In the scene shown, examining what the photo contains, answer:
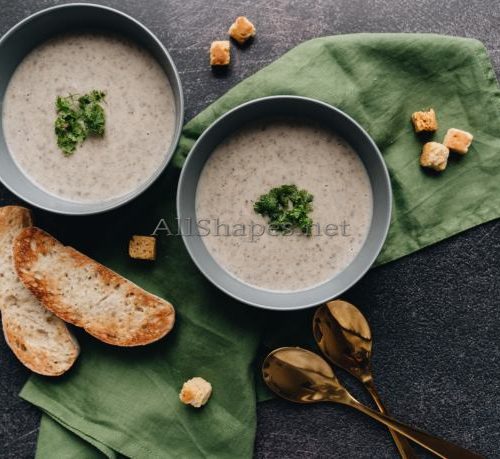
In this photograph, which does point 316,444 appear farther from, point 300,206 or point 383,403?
point 300,206

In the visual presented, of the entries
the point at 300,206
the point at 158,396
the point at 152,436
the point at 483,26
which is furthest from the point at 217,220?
the point at 483,26

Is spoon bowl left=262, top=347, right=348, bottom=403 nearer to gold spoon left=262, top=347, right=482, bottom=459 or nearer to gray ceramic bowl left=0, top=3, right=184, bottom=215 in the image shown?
gold spoon left=262, top=347, right=482, bottom=459

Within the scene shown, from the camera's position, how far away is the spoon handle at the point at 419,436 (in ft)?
7.55

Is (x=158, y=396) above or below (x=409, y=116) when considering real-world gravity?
below

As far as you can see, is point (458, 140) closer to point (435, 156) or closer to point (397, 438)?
point (435, 156)

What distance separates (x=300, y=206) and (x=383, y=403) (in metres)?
0.93

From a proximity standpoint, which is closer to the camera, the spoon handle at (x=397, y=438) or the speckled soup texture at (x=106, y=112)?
the speckled soup texture at (x=106, y=112)

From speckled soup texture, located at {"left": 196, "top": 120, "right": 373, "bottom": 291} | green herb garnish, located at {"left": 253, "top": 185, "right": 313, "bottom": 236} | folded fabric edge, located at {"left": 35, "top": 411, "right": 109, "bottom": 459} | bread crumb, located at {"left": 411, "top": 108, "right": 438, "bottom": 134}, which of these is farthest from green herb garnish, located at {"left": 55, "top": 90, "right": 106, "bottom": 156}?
bread crumb, located at {"left": 411, "top": 108, "right": 438, "bottom": 134}

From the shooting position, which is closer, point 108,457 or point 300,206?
point 300,206

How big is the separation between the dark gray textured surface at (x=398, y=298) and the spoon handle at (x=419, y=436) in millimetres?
67

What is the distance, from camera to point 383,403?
2.38 m

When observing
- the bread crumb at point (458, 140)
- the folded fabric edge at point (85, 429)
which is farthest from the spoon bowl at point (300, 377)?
the bread crumb at point (458, 140)

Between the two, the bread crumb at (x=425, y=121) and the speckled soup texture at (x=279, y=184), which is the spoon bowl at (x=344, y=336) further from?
the bread crumb at (x=425, y=121)

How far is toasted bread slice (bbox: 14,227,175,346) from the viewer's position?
2.31 m
